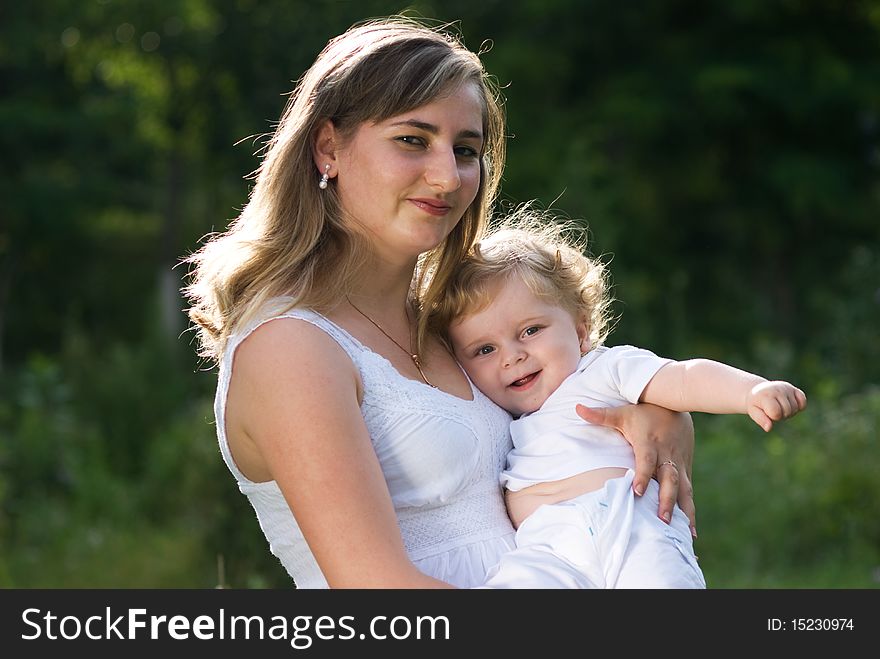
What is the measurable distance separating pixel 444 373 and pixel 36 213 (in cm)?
1381

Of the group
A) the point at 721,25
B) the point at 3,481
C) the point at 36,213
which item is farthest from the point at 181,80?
the point at 3,481

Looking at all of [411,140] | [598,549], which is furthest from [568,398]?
[411,140]

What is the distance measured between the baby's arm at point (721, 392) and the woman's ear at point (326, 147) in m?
0.91

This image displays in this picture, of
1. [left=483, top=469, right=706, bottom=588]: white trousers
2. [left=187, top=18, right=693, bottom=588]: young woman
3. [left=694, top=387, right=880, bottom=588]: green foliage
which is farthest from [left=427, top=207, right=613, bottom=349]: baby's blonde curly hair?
A: [left=694, top=387, right=880, bottom=588]: green foliage

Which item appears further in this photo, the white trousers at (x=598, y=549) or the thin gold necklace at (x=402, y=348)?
the thin gold necklace at (x=402, y=348)

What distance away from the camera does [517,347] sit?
2.81 meters

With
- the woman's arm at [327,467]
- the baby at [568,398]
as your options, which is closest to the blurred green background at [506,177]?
the baby at [568,398]

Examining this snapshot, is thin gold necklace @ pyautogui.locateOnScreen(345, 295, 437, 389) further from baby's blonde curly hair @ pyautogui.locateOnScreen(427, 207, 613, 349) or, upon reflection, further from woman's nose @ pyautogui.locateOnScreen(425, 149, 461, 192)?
woman's nose @ pyautogui.locateOnScreen(425, 149, 461, 192)

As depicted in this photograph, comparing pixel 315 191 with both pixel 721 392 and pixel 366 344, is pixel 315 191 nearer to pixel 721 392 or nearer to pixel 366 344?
pixel 366 344

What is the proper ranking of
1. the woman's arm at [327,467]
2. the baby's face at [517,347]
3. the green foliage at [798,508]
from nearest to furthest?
the woman's arm at [327,467] < the baby's face at [517,347] < the green foliage at [798,508]

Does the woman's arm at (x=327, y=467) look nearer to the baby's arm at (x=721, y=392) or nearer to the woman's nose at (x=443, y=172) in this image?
the woman's nose at (x=443, y=172)

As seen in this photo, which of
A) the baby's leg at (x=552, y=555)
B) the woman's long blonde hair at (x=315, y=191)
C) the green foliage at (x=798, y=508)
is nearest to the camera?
the baby's leg at (x=552, y=555)

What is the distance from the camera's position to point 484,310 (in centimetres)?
284

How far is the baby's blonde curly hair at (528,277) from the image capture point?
287 centimetres
